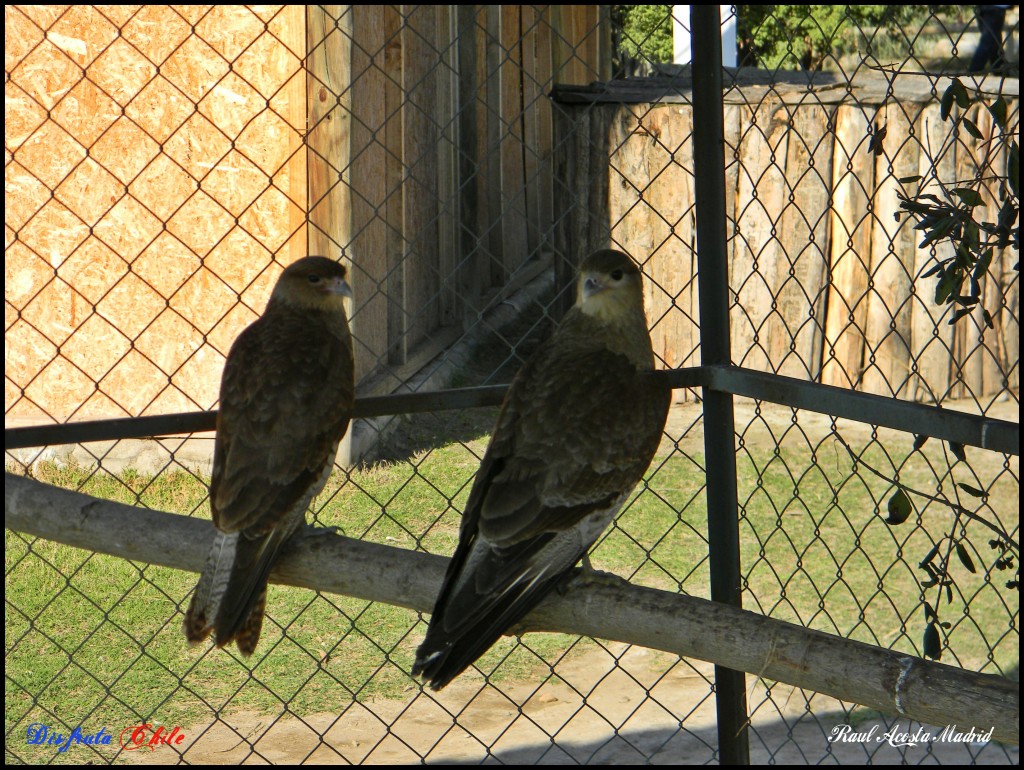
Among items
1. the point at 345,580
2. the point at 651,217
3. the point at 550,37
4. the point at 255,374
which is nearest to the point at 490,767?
the point at 345,580

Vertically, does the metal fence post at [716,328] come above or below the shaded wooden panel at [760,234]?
below

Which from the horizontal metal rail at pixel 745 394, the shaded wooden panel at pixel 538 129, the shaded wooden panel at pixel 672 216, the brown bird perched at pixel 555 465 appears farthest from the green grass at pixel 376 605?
the shaded wooden panel at pixel 538 129

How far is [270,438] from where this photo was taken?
3.27 meters

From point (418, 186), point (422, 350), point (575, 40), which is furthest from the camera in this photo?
point (575, 40)

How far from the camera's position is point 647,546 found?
20.6 ft

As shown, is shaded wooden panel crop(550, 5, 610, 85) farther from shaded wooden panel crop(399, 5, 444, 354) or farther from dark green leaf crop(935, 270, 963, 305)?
dark green leaf crop(935, 270, 963, 305)

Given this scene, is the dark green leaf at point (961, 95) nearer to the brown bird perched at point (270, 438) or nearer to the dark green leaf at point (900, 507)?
the dark green leaf at point (900, 507)

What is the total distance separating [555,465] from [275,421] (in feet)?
2.65

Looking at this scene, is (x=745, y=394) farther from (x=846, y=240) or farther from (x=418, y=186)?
(x=418, y=186)

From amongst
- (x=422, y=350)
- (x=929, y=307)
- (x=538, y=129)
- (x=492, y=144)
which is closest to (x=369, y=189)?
(x=422, y=350)

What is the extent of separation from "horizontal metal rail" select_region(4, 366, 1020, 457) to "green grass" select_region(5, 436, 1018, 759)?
0.82 m

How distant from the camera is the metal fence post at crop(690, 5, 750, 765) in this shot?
11.3 ft

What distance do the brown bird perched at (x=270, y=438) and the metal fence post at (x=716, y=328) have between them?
3.62 ft

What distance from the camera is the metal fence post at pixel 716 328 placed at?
3.44 metres
